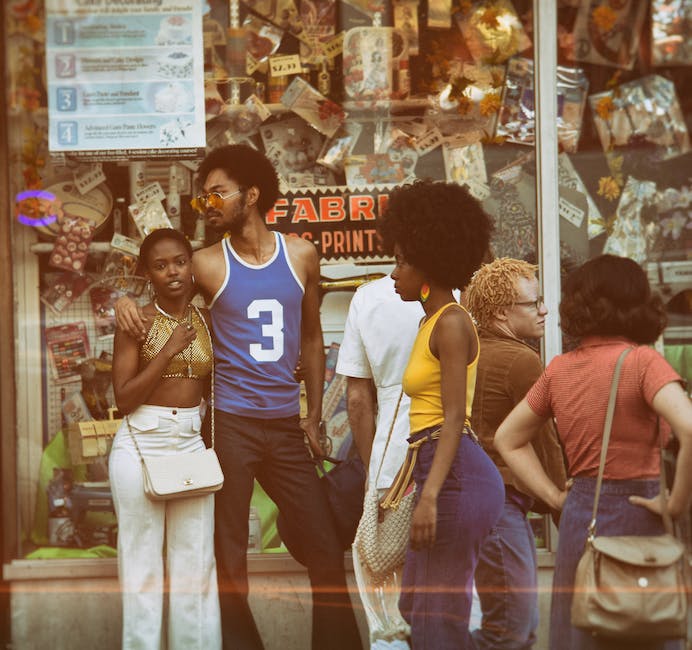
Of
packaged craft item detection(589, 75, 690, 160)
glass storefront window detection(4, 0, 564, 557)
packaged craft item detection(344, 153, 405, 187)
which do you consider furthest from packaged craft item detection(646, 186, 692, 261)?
packaged craft item detection(344, 153, 405, 187)

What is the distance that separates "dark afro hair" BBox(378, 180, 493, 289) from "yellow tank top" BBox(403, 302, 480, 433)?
166 mm

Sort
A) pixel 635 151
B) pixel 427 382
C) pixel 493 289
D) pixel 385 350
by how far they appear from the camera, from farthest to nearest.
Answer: pixel 635 151 < pixel 385 350 < pixel 493 289 < pixel 427 382

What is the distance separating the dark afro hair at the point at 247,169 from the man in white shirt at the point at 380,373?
0.60 metres

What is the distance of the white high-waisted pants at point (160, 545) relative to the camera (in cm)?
456

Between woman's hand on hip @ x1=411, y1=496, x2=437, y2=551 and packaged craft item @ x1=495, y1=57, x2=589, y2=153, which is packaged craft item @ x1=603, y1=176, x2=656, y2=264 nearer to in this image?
packaged craft item @ x1=495, y1=57, x2=589, y2=153

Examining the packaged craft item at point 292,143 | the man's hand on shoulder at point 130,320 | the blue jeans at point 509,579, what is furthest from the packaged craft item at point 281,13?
the blue jeans at point 509,579

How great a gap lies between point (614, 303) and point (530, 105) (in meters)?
2.48

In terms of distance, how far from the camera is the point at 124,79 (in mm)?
5688

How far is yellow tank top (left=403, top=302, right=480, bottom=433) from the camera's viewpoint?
387 cm

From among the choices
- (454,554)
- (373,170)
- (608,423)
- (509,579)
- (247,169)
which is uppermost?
(373,170)

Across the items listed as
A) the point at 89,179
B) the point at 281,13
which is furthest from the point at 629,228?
the point at 89,179

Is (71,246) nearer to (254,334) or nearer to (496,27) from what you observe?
(254,334)

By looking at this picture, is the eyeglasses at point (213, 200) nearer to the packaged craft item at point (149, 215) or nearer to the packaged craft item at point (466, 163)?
the packaged craft item at point (149, 215)

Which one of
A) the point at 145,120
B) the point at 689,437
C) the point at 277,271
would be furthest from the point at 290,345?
the point at 689,437
